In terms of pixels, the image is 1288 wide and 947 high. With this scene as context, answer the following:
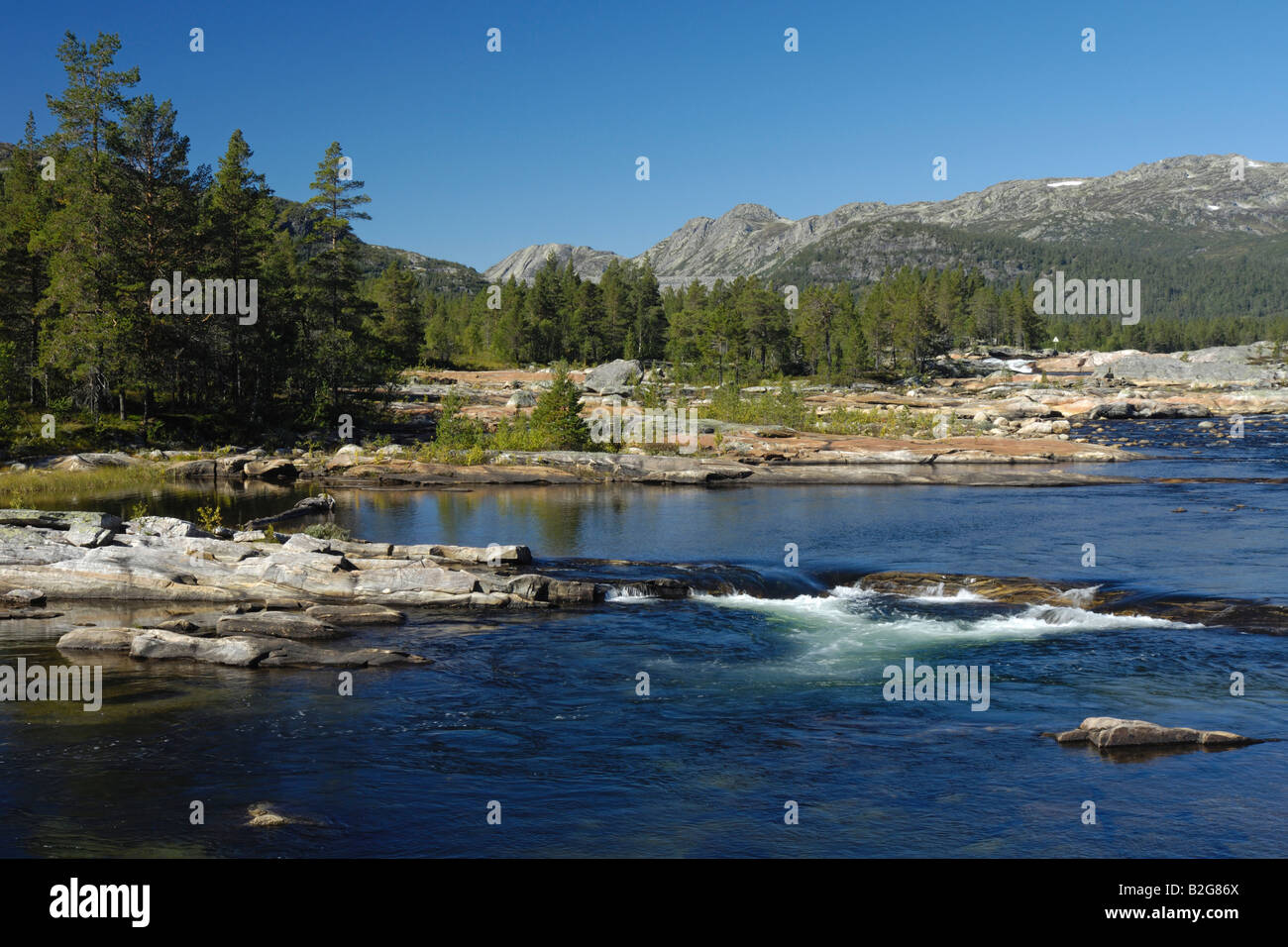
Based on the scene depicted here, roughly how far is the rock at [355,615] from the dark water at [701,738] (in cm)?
82

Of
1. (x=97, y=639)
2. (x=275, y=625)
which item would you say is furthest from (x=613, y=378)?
(x=97, y=639)

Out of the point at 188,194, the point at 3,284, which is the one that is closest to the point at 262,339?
the point at 188,194

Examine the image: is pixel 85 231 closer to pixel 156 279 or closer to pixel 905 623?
pixel 156 279

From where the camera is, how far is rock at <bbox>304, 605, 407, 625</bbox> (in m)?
24.0

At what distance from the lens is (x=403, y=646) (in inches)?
885

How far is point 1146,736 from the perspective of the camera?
16.0 m

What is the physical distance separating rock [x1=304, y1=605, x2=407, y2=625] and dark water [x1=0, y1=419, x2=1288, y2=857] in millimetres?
822

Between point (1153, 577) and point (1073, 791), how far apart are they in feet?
56.3

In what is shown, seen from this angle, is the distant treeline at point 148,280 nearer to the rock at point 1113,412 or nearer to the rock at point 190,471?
the rock at point 190,471

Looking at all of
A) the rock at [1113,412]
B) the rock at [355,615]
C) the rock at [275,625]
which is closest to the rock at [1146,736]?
the rock at [355,615]

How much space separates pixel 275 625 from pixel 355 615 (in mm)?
2270

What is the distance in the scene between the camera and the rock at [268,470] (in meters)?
52.6

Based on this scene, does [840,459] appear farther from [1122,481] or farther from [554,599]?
[554,599]
